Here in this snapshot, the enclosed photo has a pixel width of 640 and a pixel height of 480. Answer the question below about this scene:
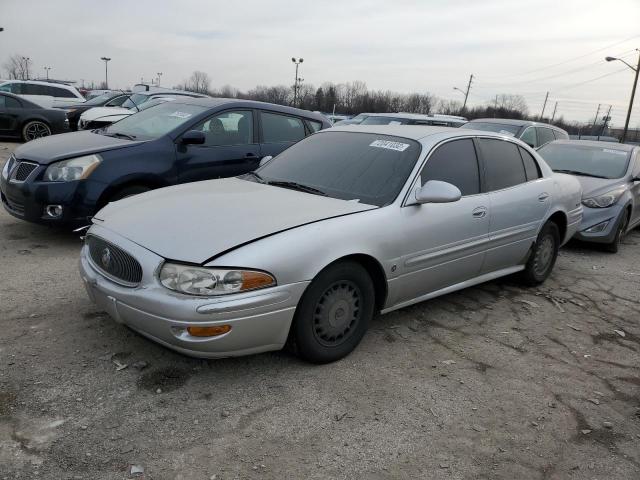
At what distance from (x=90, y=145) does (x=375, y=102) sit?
72151 mm

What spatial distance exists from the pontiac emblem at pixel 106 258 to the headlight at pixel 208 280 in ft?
1.86

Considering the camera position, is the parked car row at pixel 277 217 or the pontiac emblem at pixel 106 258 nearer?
the parked car row at pixel 277 217

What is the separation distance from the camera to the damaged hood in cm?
298

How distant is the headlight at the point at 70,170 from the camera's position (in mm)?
5164

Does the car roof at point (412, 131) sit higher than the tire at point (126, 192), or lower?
higher

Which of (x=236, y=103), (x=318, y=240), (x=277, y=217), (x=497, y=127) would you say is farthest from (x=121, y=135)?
(x=497, y=127)

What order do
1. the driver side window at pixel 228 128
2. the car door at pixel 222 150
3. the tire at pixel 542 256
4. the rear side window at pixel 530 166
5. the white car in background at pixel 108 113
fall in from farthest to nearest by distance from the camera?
the white car in background at pixel 108 113
the driver side window at pixel 228 128
the car door at pixel 222 150
the tire at pixel 542 256
the rear side window at pixel 530 166

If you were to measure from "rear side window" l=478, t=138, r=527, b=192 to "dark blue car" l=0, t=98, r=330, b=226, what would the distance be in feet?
9.09

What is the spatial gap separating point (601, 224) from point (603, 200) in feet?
1.11

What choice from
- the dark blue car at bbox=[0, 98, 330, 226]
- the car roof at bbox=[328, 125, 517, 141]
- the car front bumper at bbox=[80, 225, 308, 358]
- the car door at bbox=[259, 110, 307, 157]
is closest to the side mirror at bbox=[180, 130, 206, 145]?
the dark blue car at bbox=[0, 98, 330, 226]

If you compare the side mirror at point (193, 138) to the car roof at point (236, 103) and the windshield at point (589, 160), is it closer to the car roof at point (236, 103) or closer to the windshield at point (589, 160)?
the car roof at point (236, 103)

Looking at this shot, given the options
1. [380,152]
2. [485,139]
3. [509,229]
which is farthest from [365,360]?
[485,139]

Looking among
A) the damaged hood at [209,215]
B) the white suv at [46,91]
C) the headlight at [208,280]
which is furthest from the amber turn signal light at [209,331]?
the white suv at [46,91]

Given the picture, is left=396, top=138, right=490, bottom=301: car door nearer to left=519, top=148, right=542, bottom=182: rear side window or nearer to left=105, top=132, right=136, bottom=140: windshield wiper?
left=519, top=148, right=542, bottom=182: rear side window
